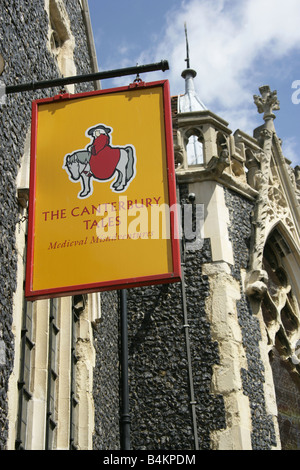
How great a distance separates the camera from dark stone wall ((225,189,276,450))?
1143 centimetres

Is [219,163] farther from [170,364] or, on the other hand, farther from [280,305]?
[170,364]

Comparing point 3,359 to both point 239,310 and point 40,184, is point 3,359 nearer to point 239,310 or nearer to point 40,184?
point 40,184

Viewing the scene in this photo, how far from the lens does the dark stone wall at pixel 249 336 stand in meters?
11.4

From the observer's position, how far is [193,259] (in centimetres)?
1246

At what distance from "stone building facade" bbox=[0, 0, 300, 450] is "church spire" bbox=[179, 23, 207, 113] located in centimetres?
317

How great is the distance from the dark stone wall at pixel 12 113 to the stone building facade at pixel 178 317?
0.02 m

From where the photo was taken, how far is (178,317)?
474 inches

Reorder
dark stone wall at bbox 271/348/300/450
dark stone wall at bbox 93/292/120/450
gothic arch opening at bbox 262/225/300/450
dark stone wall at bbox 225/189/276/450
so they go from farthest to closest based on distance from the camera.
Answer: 1. gothic arch opening at bbox 262/225/300/450
2. dark stone wall at bbox 271/348/300/450
3. dark stone wall at bbox 225/189/276/450
4. dark stone wall at bbox 93/292/120/450

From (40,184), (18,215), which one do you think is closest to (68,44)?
(18,215)

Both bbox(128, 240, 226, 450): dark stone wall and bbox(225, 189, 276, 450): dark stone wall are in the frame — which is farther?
bbox(225, 189, 276, 450): dark stone wall

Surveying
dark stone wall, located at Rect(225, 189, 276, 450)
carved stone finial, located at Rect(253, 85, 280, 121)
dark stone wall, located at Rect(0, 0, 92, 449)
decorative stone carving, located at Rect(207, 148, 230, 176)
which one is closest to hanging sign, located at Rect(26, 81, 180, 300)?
dark stone wall, located at Rect(0, 0, 92, 449)

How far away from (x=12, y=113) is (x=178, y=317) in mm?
5124

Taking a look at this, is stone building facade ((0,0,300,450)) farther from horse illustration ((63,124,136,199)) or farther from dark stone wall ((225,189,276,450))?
horse illustration ((63,124,136,199))
